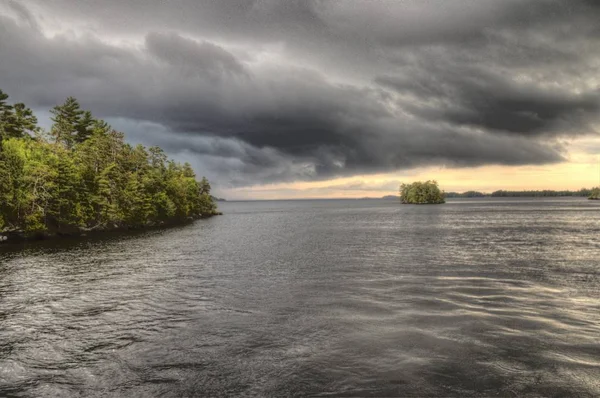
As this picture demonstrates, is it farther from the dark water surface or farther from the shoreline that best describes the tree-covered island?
the dark water surface

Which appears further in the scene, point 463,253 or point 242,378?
point 463,253

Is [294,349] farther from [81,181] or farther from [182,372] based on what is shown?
[81,181]

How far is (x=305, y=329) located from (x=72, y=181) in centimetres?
7927

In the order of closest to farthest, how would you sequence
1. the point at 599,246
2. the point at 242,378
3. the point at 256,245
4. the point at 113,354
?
the point at 242,378 → the point at 113,354 → the point at 599,246 → the point at 256,245

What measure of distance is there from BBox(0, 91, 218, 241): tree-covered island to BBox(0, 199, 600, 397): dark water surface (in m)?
33.6

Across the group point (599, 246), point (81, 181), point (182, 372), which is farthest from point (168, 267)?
point (599, 246)

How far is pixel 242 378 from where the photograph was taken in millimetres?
14602

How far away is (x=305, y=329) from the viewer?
20547 millimetres

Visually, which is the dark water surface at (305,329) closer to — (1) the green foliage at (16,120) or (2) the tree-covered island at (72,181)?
(2) the tree-covered island at (72,181)

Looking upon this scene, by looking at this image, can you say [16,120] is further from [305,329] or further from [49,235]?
[305,329]

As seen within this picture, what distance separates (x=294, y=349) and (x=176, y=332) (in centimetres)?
757

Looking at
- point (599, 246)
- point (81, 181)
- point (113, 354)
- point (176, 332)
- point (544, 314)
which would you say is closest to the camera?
point (113, 354)

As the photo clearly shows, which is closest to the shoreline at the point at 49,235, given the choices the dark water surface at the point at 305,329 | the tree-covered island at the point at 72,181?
the tree-covered island at the point at 72,181

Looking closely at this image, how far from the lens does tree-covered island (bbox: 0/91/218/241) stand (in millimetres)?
68438
